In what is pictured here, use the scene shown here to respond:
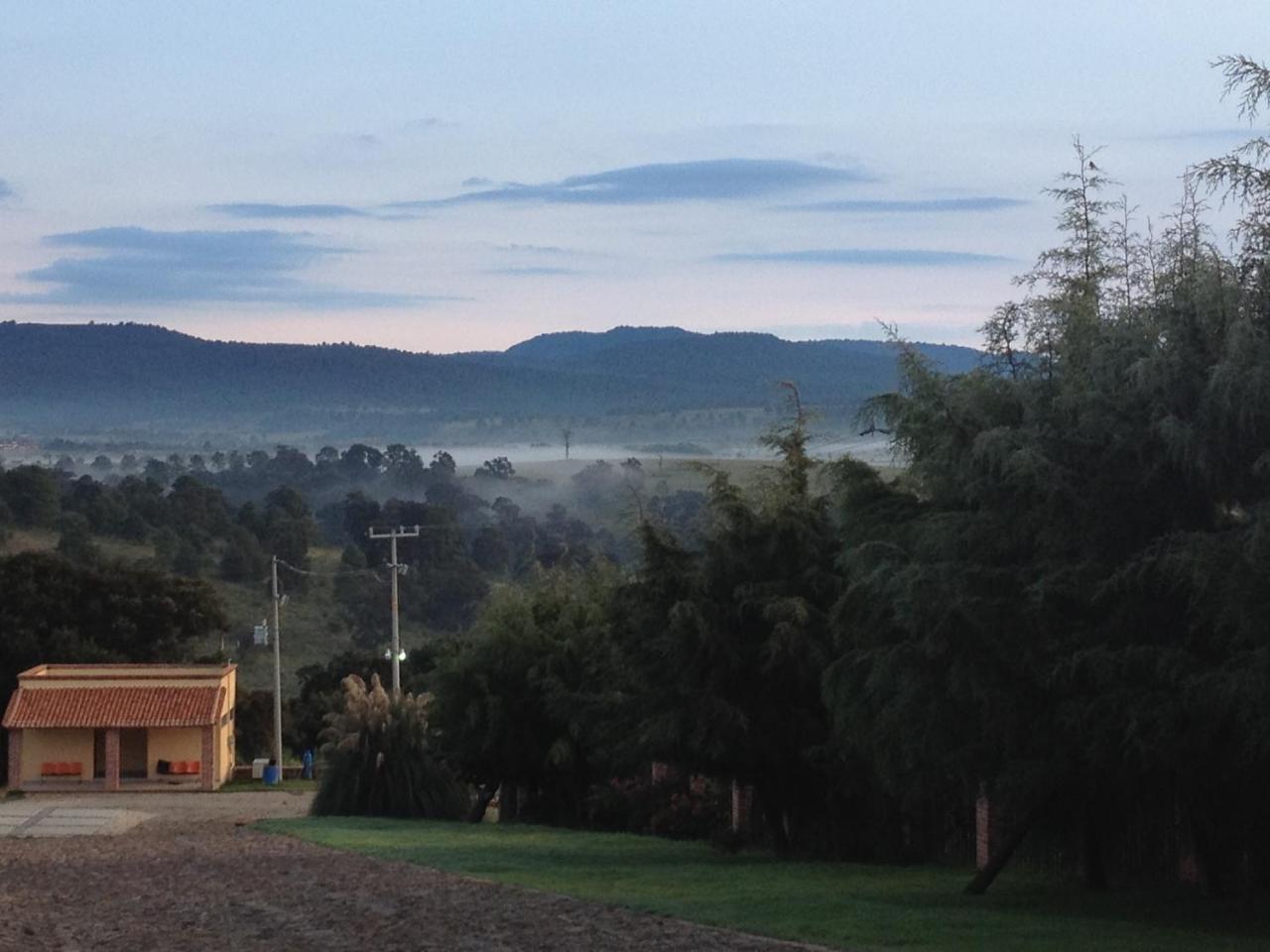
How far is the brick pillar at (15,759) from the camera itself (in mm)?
55938

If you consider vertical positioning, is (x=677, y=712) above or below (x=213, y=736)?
above

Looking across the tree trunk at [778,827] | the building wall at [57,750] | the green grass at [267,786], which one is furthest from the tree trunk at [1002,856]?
the building wall at [57,750]

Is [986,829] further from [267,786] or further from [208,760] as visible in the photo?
[208,760]

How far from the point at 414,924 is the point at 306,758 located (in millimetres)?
44832

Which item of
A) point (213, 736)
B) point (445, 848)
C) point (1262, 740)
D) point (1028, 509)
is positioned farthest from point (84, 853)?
point (213, 736)

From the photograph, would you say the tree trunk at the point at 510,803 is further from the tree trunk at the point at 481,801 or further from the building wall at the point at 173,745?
the building wall at the point at 173,745

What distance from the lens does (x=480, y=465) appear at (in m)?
165

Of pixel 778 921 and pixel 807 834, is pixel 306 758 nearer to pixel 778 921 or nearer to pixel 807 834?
pixel 807 834

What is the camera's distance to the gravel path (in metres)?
14.3

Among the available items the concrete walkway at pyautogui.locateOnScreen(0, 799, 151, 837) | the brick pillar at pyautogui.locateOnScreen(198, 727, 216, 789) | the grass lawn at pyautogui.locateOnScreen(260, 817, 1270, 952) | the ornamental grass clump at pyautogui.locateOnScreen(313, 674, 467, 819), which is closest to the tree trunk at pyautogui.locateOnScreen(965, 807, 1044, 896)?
the grass lawn at pyautogui.locateOnScreen(260, 817, 1270, 952)

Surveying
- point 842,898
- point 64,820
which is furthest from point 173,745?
point 842,898

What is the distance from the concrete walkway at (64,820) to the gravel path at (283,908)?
20.0ft

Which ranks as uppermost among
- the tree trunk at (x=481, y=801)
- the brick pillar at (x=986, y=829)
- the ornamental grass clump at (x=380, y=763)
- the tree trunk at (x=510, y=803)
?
the brick pillar at (x=986, y=829)

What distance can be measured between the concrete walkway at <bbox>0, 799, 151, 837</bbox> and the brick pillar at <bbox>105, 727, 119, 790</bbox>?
1276 centimetres
